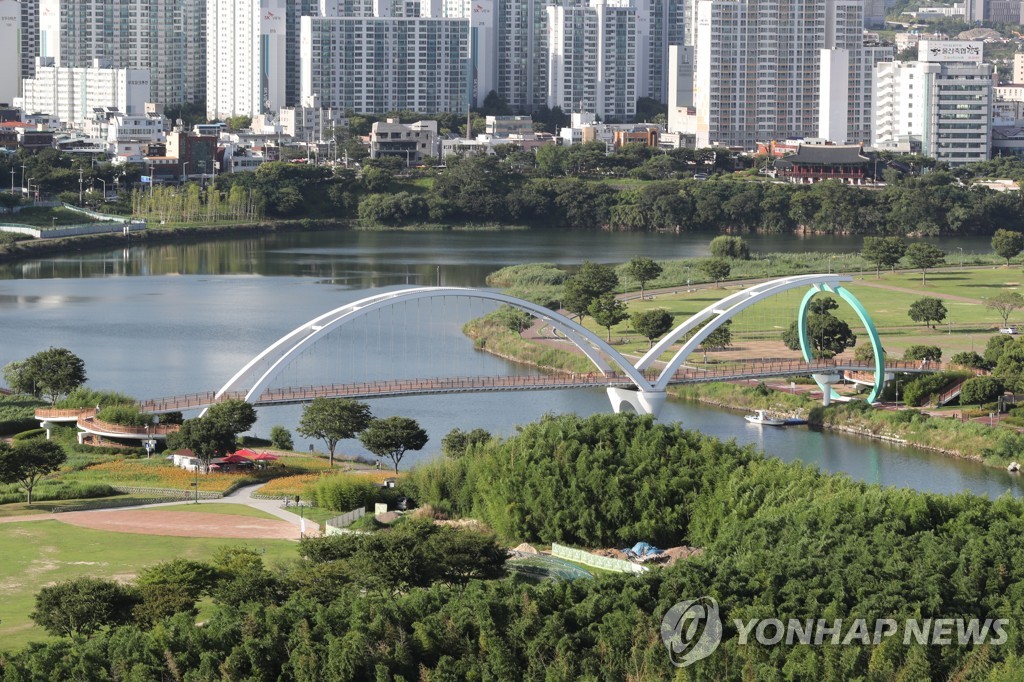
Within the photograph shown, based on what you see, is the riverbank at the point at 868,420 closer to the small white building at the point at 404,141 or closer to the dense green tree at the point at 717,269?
the dense green tree at the point at 717,269

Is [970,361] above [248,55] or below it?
below

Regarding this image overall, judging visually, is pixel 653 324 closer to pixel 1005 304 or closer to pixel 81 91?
pixel 1005 304

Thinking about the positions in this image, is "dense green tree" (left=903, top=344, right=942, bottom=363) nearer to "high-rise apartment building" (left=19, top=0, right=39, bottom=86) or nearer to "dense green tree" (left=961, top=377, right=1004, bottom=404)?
"dense green tree" (left=961, top=377, right=1004, bottom=404)

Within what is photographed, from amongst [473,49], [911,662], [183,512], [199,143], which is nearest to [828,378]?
[183,512]

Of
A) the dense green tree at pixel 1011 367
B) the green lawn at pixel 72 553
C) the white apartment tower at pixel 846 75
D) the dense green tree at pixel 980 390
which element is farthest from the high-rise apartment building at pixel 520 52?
the green lawn at pixel 72 553

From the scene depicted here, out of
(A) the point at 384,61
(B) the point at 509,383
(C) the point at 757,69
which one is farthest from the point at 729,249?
(A) the point at 384,61
